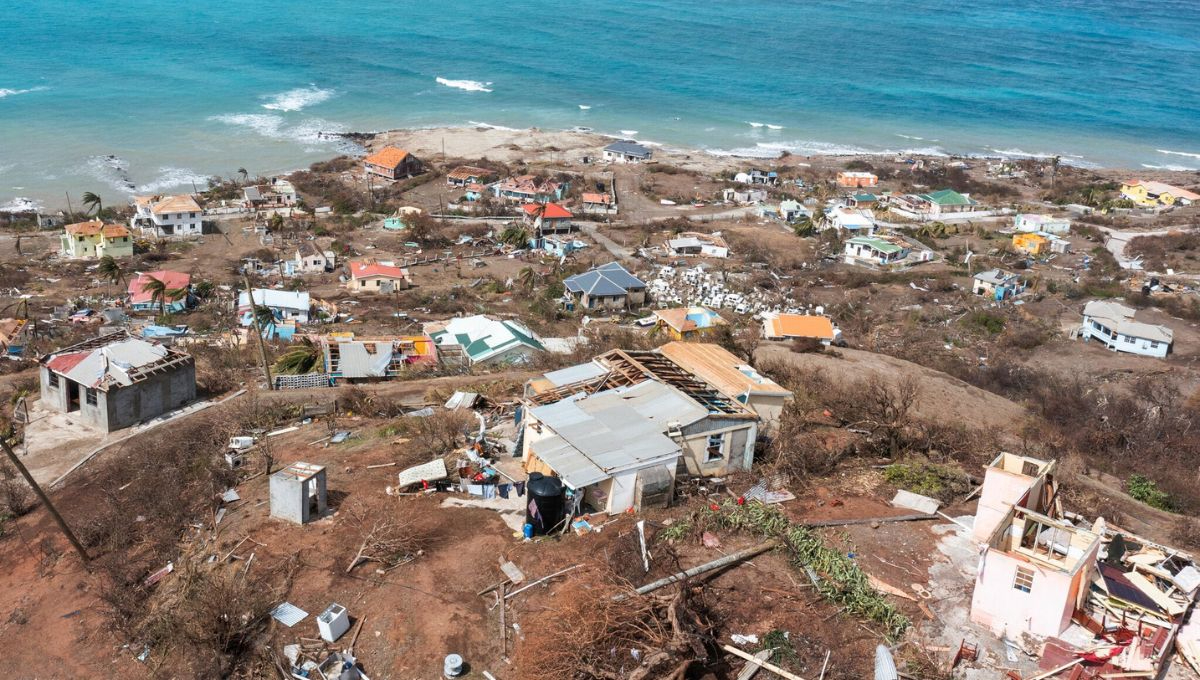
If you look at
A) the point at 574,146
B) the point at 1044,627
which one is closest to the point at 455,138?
the point at 574,146

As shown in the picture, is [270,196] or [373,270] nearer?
[373,270]

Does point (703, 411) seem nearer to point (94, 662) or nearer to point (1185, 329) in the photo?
point (94, 662)

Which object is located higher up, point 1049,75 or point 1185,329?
point 1049,75

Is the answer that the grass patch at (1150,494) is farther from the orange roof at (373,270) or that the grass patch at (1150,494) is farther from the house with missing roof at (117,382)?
the orange roof at (373,270)

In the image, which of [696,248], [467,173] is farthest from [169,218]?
[696,248]

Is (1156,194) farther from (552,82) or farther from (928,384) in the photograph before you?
A: (552,82)

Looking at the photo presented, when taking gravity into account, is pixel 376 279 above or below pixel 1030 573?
below

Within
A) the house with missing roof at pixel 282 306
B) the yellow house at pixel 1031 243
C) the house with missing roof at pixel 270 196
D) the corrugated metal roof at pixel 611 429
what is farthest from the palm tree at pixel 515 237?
the corrugated metal roof at pixel 611 429
